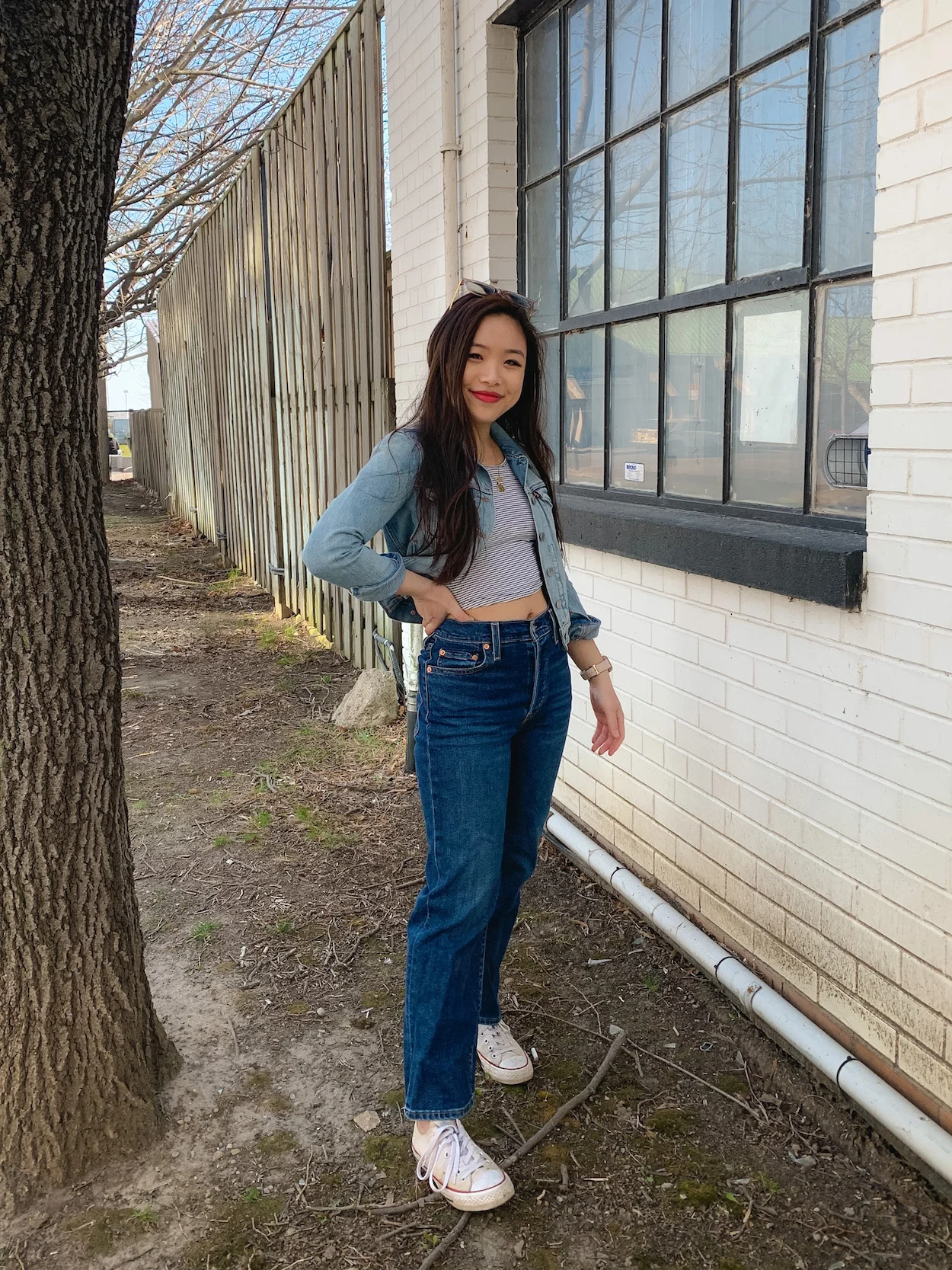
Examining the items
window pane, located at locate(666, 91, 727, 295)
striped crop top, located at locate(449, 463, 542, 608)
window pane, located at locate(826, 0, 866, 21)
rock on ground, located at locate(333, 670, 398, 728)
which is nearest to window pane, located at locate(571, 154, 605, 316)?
window pane, located at locate(666, 91, 727, 295)

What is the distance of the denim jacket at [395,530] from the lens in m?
2.21

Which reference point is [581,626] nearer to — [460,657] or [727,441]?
[460,657]

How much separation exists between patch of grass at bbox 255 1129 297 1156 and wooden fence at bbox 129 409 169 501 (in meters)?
19.5

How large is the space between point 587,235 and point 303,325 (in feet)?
14.5

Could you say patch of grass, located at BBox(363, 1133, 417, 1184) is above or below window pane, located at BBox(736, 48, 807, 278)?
below

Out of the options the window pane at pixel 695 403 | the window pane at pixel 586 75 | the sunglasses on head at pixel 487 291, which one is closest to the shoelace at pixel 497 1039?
the window pane at pixel 695 403

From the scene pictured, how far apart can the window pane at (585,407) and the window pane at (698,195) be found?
600 millimetres

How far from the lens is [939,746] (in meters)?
2.29

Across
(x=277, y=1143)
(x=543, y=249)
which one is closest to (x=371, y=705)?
(x=543, y=249)

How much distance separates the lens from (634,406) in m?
3.86

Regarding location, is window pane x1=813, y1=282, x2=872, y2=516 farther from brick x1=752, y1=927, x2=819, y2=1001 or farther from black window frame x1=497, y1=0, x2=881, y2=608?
brick x1=752, y1=927, x2=819, y2=1001

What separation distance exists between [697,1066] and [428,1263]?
3.14 feet

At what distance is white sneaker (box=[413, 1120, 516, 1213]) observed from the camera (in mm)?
2309

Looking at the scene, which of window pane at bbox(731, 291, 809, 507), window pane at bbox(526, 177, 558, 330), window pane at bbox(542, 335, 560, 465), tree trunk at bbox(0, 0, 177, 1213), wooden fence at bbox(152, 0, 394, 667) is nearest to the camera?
tree trunk at bbox(0, 0, 177, 1213)
